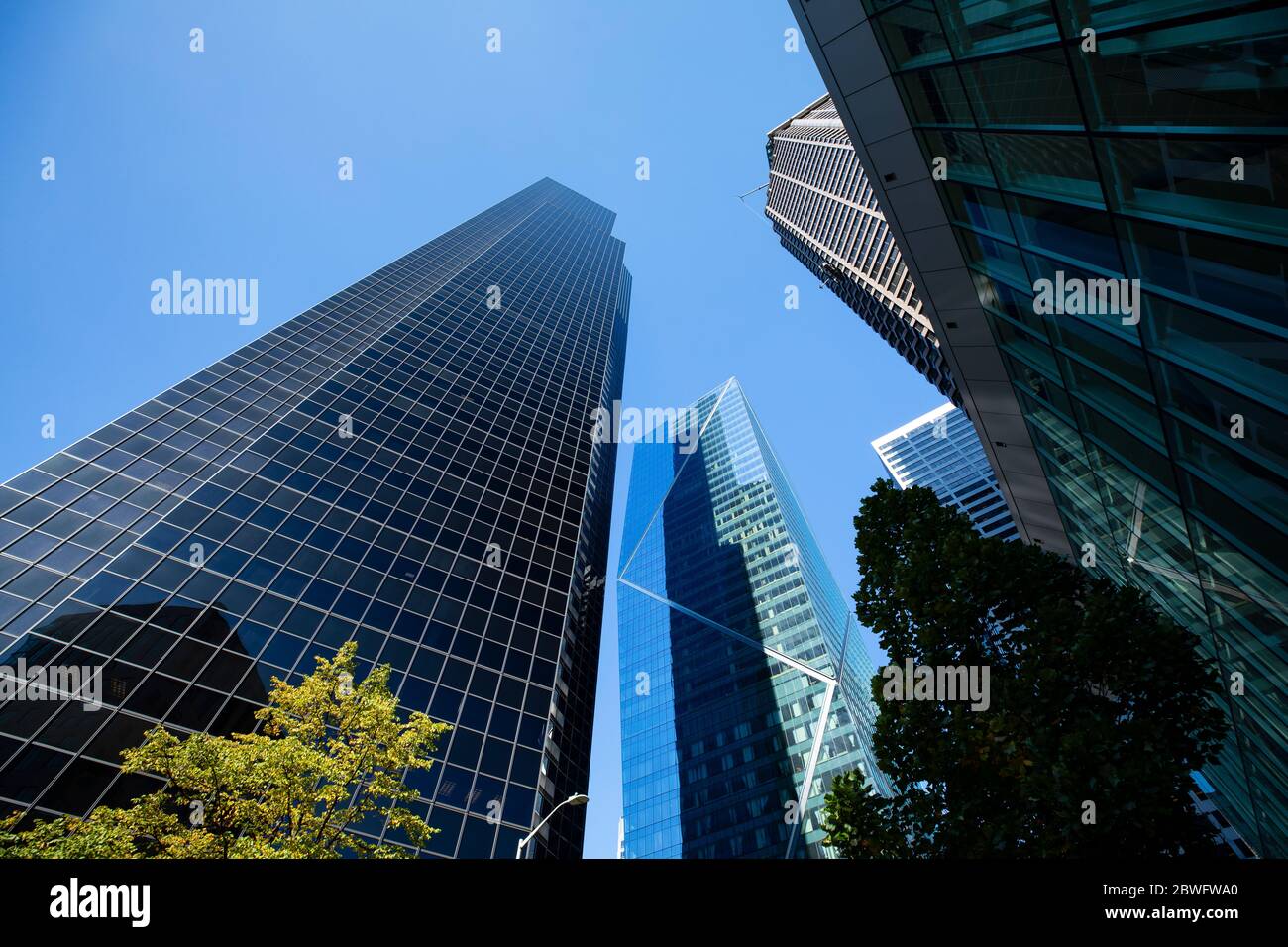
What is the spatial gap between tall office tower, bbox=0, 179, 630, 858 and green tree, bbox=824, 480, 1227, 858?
1907 centimetres

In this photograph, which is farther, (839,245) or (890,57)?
(839,245)

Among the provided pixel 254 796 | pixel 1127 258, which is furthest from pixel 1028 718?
pixel 254 796

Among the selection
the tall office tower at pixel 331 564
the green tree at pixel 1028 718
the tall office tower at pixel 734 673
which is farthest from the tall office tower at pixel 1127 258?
the tall office tower at pixel 734 673

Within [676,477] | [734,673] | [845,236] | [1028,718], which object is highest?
[845,236]

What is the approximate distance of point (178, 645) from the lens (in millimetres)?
23781

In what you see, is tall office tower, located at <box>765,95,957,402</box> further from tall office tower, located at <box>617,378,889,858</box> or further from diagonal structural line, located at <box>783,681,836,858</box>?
diagonal structural line, located at <box>783,681,836,858</box>

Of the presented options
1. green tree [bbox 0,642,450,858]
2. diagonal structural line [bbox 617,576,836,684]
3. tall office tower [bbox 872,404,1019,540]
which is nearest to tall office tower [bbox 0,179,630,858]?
green tree [bbox 0,642,450,858]

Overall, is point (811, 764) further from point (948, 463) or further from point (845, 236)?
point (948, 463)

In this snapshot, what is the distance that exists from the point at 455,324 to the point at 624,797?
223ft

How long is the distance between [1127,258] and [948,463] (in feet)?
463

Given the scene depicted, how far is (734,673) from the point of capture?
83.9 meters

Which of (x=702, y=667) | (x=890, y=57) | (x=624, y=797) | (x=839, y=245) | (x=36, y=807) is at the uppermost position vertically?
(x=839, y=245)
